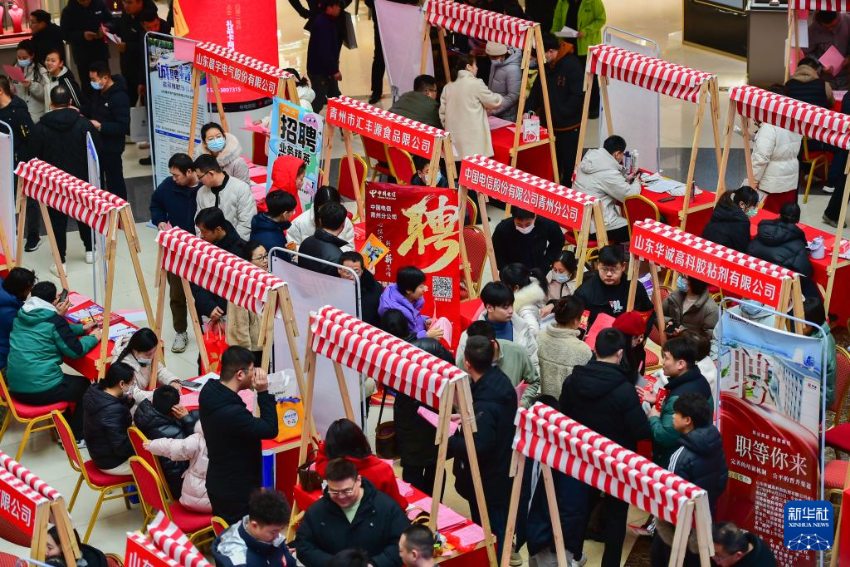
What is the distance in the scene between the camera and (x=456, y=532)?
8047 millimetres

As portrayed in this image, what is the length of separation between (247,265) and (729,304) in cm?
414

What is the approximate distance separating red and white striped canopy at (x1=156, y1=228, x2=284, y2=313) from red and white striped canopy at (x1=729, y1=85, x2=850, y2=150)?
4.78 m

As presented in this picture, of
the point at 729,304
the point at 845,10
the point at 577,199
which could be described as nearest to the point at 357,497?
the point at 577,199

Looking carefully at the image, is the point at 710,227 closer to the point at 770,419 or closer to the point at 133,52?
the point at 770,419

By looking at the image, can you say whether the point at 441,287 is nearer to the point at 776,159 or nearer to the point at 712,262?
the point at 712,262

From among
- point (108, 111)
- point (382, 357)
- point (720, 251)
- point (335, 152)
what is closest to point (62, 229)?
point (108, 111)

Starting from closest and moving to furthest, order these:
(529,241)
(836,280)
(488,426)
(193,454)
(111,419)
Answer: (488,426) → (193,454) → (111,419) → (529,241) → (836,280)

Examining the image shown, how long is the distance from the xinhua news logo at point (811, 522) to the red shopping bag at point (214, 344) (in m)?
4.39

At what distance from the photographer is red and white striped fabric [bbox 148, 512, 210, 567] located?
6.52 metres

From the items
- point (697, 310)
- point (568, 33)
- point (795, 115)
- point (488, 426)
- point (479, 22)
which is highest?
point (479, 22)

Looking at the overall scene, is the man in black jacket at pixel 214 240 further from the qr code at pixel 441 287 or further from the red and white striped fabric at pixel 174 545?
the red and white striped fabric at pixel 174 545

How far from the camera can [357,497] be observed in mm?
7047

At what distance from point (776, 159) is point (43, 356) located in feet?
22.0

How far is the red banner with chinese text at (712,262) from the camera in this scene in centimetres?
877
